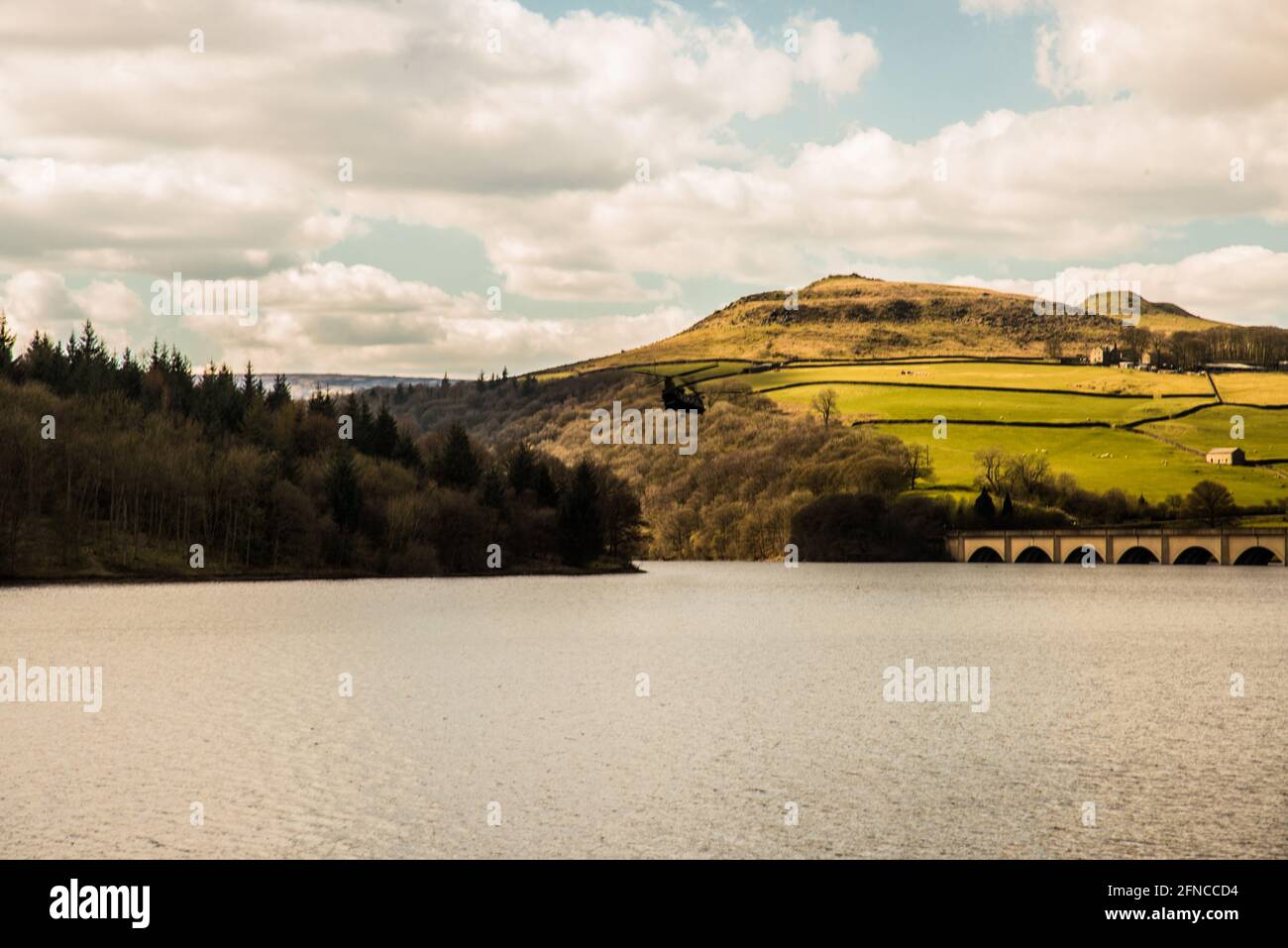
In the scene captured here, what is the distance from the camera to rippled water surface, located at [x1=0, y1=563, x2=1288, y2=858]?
101 ft

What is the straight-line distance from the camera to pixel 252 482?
14475 centimetres

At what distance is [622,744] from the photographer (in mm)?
42531

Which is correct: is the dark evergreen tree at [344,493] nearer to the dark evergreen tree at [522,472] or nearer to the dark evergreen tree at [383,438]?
the dark evergreen tree at [522,472]

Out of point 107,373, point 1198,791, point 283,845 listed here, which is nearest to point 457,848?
point 283,845

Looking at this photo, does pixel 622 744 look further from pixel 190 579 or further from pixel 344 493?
pixel 344 493

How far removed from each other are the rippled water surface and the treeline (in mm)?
47531

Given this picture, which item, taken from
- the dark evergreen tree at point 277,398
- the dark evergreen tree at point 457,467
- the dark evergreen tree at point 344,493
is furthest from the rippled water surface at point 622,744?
the dark evergreen tree at point 277,398

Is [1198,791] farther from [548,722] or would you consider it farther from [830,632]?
[830,632]

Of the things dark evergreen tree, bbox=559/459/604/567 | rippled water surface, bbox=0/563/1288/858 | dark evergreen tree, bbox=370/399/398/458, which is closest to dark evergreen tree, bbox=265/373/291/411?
dark evergreen tree, bbox=370/399/398/458

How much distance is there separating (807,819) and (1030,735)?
15973 millimetres

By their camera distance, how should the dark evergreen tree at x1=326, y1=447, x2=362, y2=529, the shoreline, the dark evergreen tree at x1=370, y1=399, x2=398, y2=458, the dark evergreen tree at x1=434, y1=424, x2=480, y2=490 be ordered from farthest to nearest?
the dark evergreen tree at x1=370, y1=399, x2=398, y2=458, the dark evergreen tree at x1=434, y1=424, x2=480, y2=490, the dark evergreen tree at x1=326, y1=447, x2=362, y2=529, the shoreline

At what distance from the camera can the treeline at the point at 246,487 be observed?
137 meters

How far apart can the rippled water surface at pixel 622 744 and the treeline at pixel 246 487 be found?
47.5 metres

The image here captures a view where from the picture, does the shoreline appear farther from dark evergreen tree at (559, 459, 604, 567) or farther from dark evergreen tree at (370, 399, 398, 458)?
dark evergreen tree at (370, 399, 398, 458)
